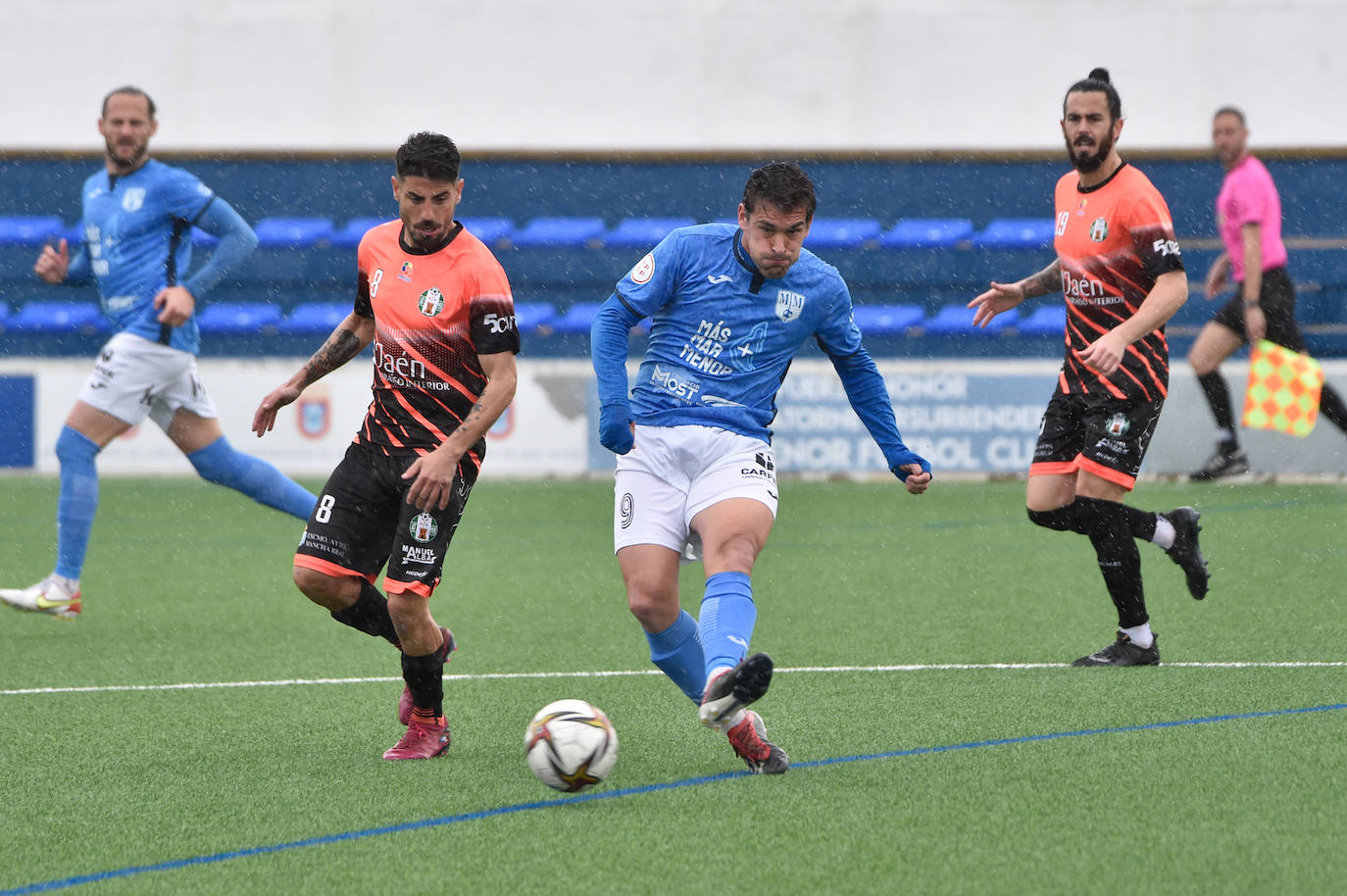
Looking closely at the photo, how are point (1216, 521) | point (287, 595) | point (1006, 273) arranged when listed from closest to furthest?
point (287, 595) → point (1216, 521) → point (1006, 273)

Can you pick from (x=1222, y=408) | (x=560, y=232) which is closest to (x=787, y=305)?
(x=1222, y=408)

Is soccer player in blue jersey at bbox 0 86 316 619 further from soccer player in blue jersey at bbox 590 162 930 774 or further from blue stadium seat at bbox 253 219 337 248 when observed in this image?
blue stadium seat at bbox 253 219 337 248

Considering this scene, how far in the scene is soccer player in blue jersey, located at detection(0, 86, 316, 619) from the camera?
299 inches

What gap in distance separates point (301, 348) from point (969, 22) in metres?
7.46

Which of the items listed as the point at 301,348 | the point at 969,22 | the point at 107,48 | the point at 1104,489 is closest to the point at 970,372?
the point at 969,22

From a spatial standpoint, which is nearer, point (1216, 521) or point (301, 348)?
point (1216, 521)

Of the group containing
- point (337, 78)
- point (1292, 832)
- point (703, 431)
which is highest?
point (337, 78)

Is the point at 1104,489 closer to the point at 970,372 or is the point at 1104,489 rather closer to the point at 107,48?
the point at 970,372

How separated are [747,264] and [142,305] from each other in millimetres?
3836

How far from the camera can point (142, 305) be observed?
25.9ft

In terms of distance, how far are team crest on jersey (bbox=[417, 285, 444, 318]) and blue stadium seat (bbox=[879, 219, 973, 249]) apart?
41.7ft

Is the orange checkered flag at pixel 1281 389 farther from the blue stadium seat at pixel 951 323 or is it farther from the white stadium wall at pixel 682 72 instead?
the white stadium wall at pixel 682 72

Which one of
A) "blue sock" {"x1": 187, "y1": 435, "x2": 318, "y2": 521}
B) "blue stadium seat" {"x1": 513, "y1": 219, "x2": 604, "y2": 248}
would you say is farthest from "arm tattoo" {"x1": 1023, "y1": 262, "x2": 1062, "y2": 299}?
"blue stadium seat" {"x1": 513, "y1": 219, "x2": 604, "y2": 248}

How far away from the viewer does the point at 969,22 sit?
17891 mm
